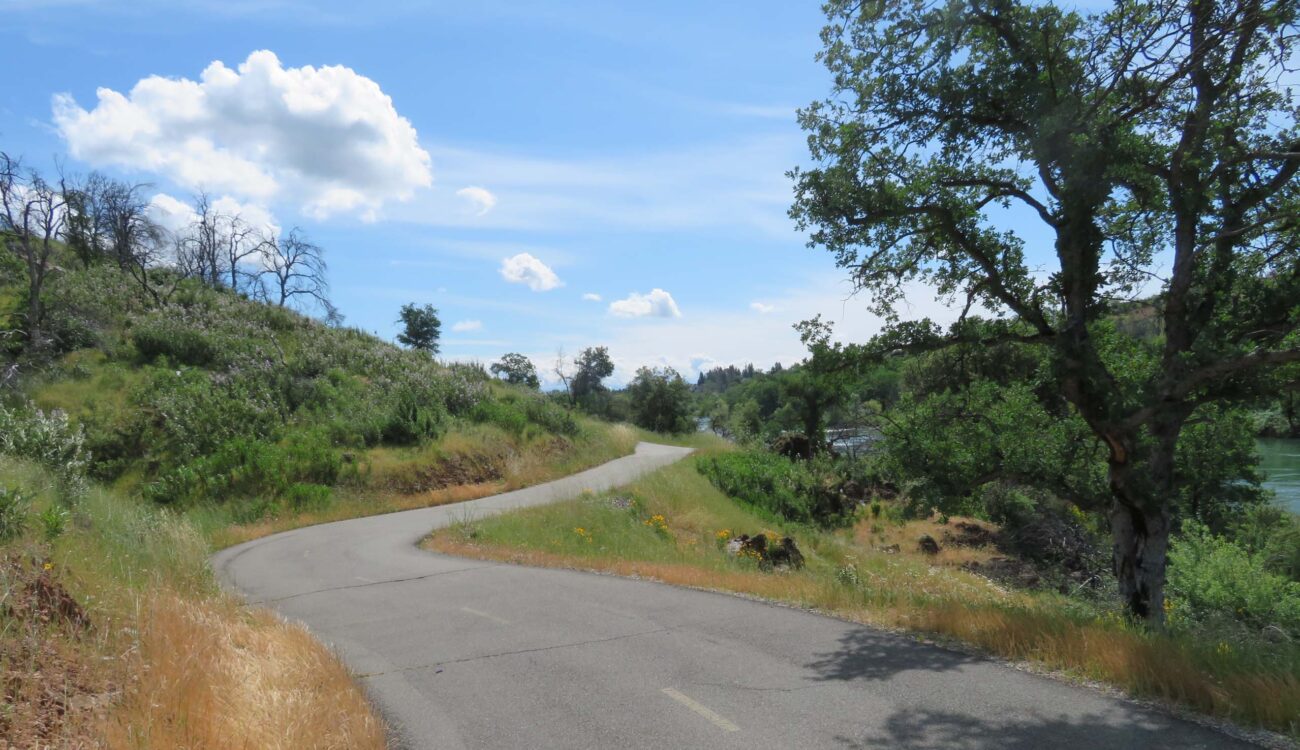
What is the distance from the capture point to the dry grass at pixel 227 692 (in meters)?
4.50

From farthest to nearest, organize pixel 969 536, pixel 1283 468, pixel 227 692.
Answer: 1. pixel 1283 468
2. pixel 969 536
3. pixel 227 692

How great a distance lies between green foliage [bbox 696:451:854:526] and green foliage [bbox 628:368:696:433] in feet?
79.0

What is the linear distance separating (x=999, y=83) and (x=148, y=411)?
28248 millimetres

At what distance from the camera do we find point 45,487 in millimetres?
12148

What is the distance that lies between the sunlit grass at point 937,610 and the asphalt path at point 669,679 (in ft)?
1.18

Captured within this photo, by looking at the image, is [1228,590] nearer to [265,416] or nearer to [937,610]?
[937,610]

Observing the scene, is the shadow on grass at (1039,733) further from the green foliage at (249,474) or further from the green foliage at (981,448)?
the green foliage at (249,474)

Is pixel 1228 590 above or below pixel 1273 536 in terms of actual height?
above

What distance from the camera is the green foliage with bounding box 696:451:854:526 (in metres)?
32.1

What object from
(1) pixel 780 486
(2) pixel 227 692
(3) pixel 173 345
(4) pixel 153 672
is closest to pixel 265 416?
(3) pixel 173 345

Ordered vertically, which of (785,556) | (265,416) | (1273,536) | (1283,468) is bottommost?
(1273,536)

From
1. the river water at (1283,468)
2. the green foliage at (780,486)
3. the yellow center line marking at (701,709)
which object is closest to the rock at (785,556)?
the yellow center line marking at (701,709)

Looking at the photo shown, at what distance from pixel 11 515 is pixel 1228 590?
2324cm

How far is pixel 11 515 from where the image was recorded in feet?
23.6
